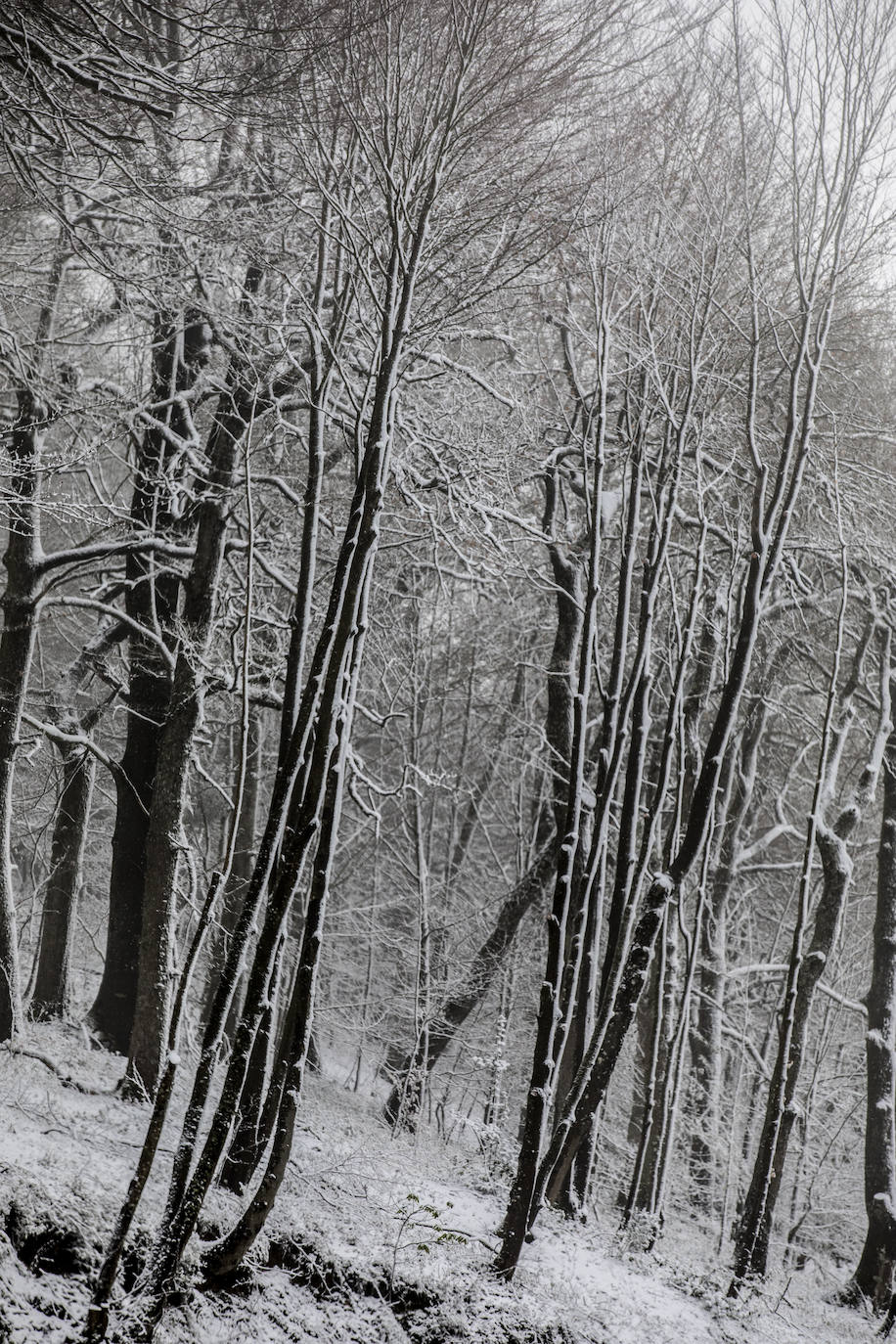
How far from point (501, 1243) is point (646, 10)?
6.88m

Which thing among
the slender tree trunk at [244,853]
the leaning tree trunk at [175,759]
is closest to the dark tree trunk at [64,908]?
the slender tree trunk at [244,853]

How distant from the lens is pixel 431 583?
43.8 ft

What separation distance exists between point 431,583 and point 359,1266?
9447 mm

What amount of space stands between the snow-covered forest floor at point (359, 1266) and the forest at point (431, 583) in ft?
0.10

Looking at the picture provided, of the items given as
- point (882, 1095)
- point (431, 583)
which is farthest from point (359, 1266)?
point (431, 583)

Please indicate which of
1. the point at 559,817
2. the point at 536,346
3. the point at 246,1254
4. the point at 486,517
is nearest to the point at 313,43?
the point at 486,517

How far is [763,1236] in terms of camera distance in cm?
668

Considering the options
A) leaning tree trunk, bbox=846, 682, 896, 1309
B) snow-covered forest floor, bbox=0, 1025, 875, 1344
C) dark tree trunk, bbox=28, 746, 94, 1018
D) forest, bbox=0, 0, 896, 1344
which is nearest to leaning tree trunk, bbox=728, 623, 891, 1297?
forest, bbox=0, 0, 896, 1344

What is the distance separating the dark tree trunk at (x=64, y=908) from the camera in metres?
11.1

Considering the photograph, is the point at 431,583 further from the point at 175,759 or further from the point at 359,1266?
the point at 359,1266

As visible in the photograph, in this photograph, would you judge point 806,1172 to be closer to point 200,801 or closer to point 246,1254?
point 200,801

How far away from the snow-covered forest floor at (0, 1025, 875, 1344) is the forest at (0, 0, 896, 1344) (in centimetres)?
3

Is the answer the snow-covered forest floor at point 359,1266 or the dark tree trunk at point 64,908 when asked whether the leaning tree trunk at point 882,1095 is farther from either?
the dark tree trunk at point 64,908

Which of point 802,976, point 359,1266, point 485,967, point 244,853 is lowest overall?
point 359,1266
